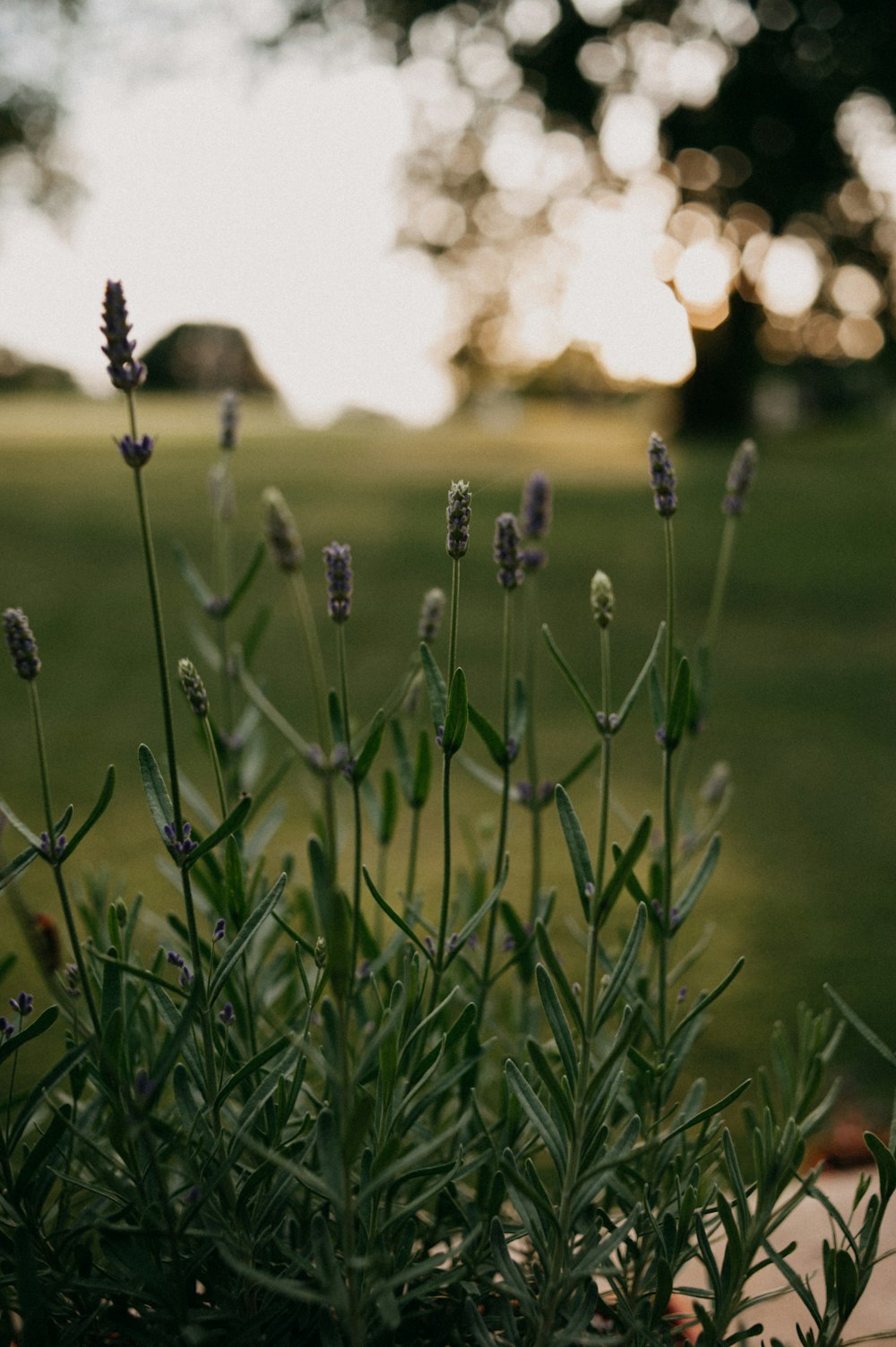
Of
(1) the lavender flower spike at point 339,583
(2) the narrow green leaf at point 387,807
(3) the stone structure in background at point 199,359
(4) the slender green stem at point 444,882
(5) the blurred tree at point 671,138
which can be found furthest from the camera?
(3) the stone structure in background at point 199,359

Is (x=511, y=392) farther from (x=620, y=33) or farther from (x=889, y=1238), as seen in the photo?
(x=889, y=1238)

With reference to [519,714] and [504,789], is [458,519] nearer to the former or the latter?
[504,789]

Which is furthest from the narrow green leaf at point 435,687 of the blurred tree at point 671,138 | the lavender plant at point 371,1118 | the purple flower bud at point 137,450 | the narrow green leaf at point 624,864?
the blurred tree at point 671,138

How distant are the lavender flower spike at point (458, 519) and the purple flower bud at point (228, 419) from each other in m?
0.70

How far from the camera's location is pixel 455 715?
92cm

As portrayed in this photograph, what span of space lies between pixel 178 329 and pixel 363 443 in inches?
642

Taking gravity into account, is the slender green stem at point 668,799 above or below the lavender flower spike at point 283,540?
below

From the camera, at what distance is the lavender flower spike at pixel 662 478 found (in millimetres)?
1006

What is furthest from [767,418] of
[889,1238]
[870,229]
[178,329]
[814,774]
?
[889,1238]

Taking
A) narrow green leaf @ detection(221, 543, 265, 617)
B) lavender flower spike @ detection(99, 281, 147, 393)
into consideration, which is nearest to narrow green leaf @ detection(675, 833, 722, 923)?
narrow green leaf @ detection(221, 543, 265, 617)

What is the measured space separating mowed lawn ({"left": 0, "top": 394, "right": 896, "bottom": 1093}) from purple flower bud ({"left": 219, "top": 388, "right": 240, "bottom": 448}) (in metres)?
0.44

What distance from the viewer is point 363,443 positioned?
16812 mm

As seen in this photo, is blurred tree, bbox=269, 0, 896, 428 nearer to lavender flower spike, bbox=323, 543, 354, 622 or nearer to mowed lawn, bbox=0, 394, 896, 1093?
mowed lawn, bbox=0, 394, 896, 1093

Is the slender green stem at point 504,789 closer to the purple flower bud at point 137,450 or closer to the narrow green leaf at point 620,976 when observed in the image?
the narrow green leaf at point 620,976
